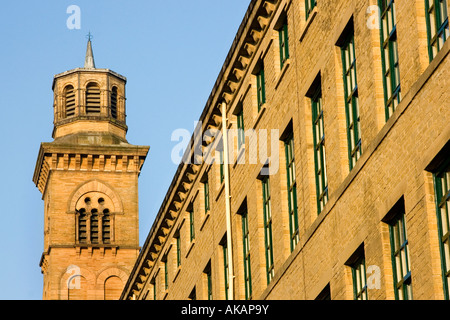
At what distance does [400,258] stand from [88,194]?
6059 cm

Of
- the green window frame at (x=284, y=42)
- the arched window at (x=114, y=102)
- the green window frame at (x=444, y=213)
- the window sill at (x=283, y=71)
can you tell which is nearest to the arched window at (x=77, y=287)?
the arched window at (x=114, y=102)

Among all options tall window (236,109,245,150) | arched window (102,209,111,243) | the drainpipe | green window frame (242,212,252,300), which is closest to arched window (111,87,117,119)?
arched window (102,209,111,243)

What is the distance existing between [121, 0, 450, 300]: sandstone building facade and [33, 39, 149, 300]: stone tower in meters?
37.0

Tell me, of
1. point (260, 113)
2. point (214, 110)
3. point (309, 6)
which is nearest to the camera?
point (309, 6)

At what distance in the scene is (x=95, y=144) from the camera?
8375cm

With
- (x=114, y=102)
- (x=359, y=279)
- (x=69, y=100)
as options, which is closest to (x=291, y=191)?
(x=359, y=279)

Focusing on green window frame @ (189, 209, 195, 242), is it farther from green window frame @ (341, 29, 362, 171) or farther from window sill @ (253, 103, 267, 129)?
green window frame @ (341, 29, 362, 171)

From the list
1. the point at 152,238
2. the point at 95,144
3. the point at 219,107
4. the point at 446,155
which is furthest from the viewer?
the point at 95,144

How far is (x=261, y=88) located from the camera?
3591 centimetres

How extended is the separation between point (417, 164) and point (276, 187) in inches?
416

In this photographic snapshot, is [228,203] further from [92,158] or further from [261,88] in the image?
[92,158]

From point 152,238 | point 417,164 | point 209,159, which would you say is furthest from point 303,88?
point 152,238

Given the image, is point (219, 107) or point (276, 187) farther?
point (219, 107)
